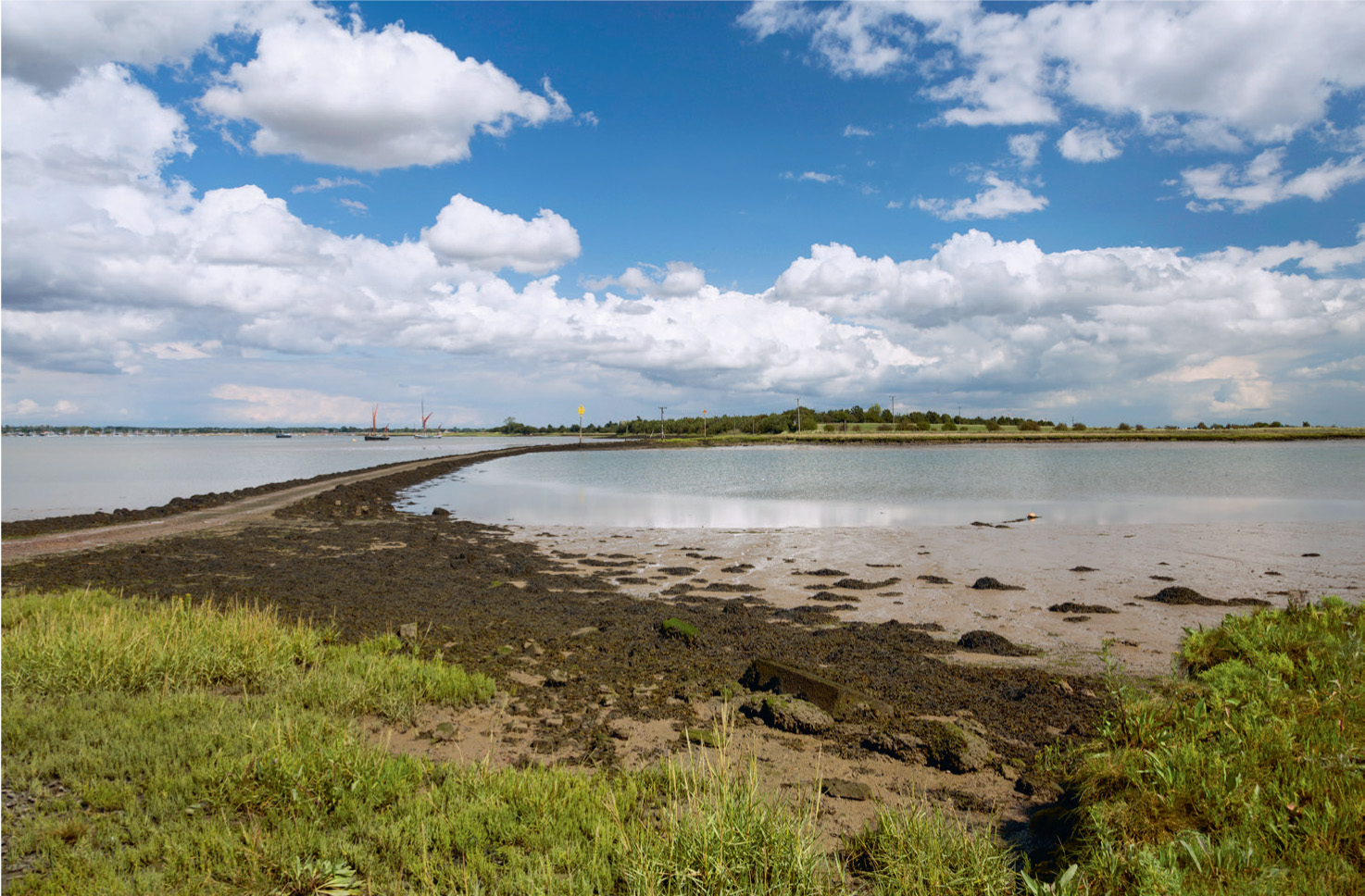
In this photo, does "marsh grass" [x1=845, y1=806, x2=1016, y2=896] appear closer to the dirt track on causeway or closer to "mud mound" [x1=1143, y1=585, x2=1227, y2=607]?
"mud mound" [x1=1143, y1=585, x2=1227, y2=607]

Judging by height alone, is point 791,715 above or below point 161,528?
above

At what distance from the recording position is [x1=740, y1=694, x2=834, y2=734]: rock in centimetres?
694

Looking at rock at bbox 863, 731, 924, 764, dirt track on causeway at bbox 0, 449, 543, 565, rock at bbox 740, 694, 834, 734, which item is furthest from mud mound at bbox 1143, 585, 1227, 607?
dirt track on causeway at bbox 0, 449, 543, 565

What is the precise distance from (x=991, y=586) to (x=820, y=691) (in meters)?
8.26

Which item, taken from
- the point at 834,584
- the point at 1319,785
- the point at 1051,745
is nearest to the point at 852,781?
the point at 1051,745

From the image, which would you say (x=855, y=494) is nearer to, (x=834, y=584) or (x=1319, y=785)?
(x=834, y=584)

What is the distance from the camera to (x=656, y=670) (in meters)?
8.96

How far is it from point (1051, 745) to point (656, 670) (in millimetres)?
4561

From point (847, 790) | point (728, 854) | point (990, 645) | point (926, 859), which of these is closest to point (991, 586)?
point (990, 645)

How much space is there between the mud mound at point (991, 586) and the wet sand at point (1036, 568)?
0.72 ft

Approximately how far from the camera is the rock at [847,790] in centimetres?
559

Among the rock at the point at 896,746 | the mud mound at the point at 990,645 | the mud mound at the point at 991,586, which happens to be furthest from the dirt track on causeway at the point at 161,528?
the mud mound at the point at 991,586

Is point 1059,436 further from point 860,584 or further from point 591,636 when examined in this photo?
point 591,636

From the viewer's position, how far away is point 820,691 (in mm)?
7477
